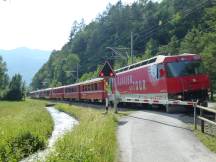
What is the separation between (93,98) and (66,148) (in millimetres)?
37816

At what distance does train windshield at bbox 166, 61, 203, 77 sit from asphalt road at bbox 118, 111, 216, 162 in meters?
6.17

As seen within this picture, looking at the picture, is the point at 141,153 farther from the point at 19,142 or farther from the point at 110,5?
the point at 110,5

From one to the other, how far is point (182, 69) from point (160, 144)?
12.2 meters

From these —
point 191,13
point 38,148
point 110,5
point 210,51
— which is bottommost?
point 38,148

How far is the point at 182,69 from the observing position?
997 inches

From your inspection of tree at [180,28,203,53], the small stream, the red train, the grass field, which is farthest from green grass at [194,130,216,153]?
tree at [180,28,203,53]

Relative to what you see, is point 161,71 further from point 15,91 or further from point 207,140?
point 15,91

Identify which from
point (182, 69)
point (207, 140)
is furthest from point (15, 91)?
point (207, 140)

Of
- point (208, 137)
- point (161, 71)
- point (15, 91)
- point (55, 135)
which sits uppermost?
point (15, 91)

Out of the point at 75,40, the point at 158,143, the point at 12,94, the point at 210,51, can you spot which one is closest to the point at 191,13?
the point at 12,94

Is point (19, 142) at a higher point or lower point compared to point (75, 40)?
lower

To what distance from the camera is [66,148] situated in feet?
39.1

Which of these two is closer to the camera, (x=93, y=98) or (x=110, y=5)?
(x=93, y=98)

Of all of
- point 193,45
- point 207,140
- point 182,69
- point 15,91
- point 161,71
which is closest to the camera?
point 207,140
